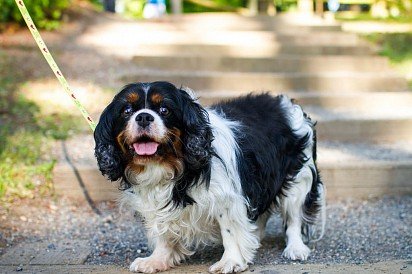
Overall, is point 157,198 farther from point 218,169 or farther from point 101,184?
point 101,184

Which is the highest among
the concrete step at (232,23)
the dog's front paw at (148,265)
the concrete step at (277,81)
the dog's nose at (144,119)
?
the concrete step at (232,23)

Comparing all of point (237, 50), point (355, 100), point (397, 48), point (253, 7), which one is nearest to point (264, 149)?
point (355, 100)

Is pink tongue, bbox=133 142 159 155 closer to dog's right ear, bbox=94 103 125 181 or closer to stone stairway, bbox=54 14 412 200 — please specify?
dog's right ear, bbox=94 103 125 181

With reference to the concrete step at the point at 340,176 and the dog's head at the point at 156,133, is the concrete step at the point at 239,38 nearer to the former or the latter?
the concrete step at the point at 340,176

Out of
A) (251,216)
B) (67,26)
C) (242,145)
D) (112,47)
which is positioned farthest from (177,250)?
(67,26)

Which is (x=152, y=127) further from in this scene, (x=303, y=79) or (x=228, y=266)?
(x=303, y=79)

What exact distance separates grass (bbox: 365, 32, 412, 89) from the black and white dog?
4.12m

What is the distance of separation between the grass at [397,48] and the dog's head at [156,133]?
5.12 metres

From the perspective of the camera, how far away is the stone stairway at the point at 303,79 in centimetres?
594

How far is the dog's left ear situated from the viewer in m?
3.72

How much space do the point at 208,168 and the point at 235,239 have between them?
52 centimetres

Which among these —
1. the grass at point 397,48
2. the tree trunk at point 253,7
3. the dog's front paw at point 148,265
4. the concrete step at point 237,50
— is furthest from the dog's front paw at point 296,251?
the tree trunk at point 253,7

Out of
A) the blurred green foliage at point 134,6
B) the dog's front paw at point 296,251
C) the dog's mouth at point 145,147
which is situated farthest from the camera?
the blurred green foliage at point 134,6

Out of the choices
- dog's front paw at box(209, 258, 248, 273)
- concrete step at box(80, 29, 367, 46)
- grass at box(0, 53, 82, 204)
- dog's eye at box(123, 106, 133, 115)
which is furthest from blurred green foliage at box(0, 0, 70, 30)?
dog's front paw at box(209, 258, 248, 273)
